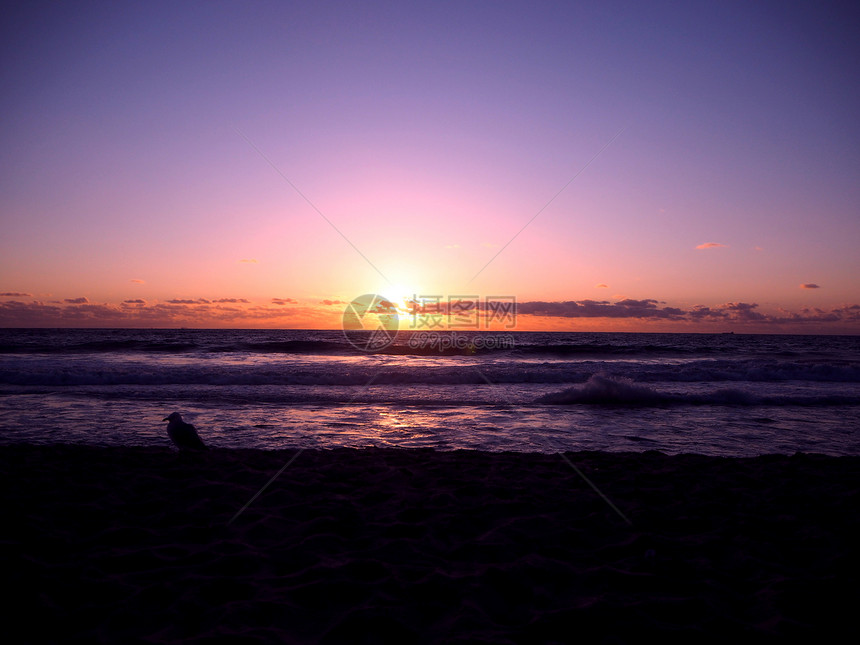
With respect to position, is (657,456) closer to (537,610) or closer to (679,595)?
(679,595)

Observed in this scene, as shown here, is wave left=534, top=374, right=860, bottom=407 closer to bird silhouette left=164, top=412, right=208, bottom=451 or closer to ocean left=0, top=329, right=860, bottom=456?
ocean left=0, top=329, right=860, bottom=456

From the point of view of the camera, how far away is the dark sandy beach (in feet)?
8.86

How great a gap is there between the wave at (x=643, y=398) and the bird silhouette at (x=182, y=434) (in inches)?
347

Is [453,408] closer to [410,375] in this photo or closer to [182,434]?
[182,434]

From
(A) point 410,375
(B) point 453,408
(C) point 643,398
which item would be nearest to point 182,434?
(B) point 453,408

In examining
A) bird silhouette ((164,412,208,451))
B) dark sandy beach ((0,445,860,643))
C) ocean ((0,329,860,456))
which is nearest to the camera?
dark sandy beach ((0,445,860,643))

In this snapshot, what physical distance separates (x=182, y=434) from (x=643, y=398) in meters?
11.3

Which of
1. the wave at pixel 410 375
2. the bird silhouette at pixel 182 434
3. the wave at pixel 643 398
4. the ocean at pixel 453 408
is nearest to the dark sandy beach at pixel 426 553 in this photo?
the bird silhouette at pixel 182 434

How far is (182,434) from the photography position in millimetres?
6320

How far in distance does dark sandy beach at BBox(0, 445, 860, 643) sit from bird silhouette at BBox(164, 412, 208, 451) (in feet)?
1.74

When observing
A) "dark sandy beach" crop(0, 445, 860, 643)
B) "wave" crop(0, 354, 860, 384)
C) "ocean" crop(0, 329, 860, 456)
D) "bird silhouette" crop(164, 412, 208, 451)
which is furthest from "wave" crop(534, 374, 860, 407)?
"bird silhouette" crop(164, 412, 208, 451)

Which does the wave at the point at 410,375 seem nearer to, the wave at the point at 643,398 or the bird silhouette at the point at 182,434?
the wave at the point at 643,398

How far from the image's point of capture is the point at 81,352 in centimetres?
3011

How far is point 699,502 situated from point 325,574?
3.88 meters
